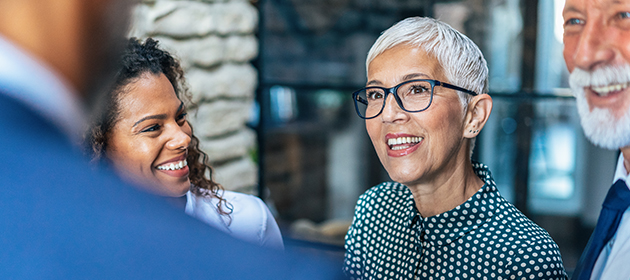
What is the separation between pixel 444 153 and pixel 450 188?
0.08 meters

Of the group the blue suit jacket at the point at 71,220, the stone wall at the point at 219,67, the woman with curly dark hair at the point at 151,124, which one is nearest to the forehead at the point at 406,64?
the woman with curly dark hair at the point at 151,124

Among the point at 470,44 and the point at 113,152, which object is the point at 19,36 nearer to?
the point at 113,152

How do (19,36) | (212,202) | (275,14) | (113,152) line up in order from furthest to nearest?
(275,14) < (212,202) < (113,152) < (19,36)

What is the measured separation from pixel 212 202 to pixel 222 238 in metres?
0.82

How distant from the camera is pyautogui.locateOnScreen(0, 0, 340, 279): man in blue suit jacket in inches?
5.7

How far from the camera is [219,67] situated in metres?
1.59

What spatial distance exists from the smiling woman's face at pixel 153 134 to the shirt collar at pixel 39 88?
600 mm

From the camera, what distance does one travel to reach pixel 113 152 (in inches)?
28.6

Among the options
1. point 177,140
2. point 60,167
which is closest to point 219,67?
point 177,140

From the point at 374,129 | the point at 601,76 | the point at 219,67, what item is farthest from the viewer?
the point at 219,67

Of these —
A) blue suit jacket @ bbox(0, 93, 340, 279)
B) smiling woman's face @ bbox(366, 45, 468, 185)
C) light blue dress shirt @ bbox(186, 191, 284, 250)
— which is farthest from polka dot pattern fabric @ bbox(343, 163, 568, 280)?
blue suit jacket @ bbox(0, 93, 340, 279)

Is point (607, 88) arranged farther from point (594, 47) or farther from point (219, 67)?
point (219, 67)

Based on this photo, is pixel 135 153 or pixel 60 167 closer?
pixel 60 167

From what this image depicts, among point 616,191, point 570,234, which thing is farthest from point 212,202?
point 570,234
